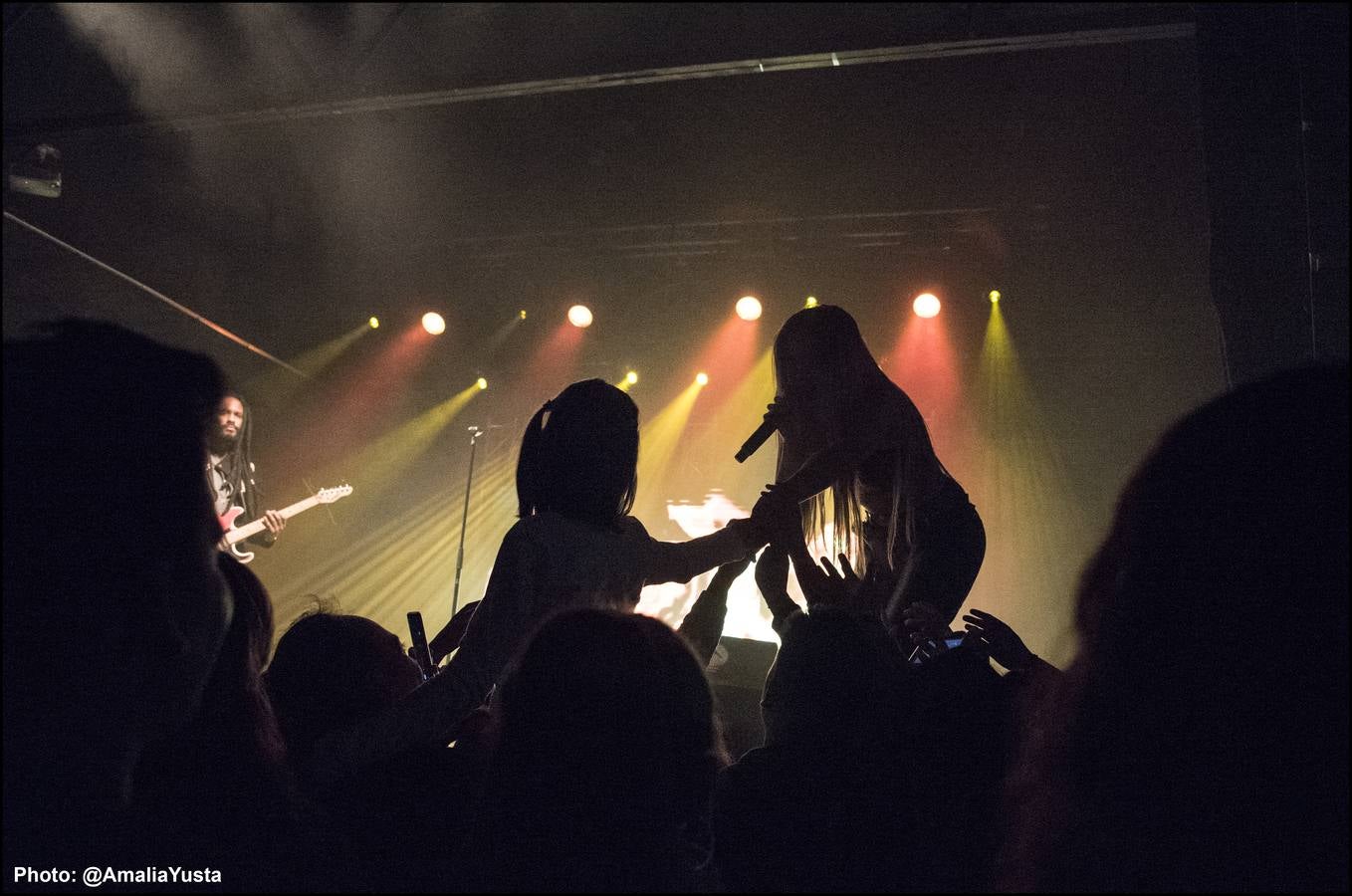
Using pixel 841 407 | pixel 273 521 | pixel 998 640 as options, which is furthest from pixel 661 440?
pixel 998 640

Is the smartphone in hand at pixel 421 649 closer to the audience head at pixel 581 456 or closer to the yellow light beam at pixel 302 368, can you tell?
the audience head at pixel 581 456

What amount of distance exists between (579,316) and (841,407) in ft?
16.1

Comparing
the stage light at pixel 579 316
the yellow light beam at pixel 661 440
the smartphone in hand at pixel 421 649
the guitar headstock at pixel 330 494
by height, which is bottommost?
the smartphone in hand at pixel 421 649

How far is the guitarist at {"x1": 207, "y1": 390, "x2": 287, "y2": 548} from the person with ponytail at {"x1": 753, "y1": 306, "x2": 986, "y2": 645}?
1.51m

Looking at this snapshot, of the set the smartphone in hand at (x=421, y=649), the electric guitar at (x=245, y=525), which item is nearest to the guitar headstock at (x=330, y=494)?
the electric guitar at (x=245, y=525)

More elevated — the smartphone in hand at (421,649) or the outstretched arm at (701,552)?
the outstretched arm at (701,552)

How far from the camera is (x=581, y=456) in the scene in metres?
1.76

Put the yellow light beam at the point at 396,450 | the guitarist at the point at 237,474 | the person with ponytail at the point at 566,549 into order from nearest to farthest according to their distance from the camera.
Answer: the person with ponytail at the point at 566,549 < the guitarist at the point at 237,474 < the yellow light beam at the point at 396,450

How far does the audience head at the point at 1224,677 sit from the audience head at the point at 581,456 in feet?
3.62

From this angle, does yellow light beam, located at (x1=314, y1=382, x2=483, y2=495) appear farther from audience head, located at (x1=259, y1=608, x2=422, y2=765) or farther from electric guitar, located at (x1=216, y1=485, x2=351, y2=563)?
audience head, located at (x1=259, y1=608, x2=422, y2=765)

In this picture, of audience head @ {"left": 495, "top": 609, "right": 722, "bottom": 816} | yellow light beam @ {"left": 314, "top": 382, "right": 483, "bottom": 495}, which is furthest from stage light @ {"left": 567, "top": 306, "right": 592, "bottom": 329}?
audience head @ {"left": 495, "top": 609, "right": 722, "bottom": 816}

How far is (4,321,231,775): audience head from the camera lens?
830 mm

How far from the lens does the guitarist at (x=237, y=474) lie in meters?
2.49

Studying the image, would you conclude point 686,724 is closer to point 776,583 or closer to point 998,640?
point 776,583
